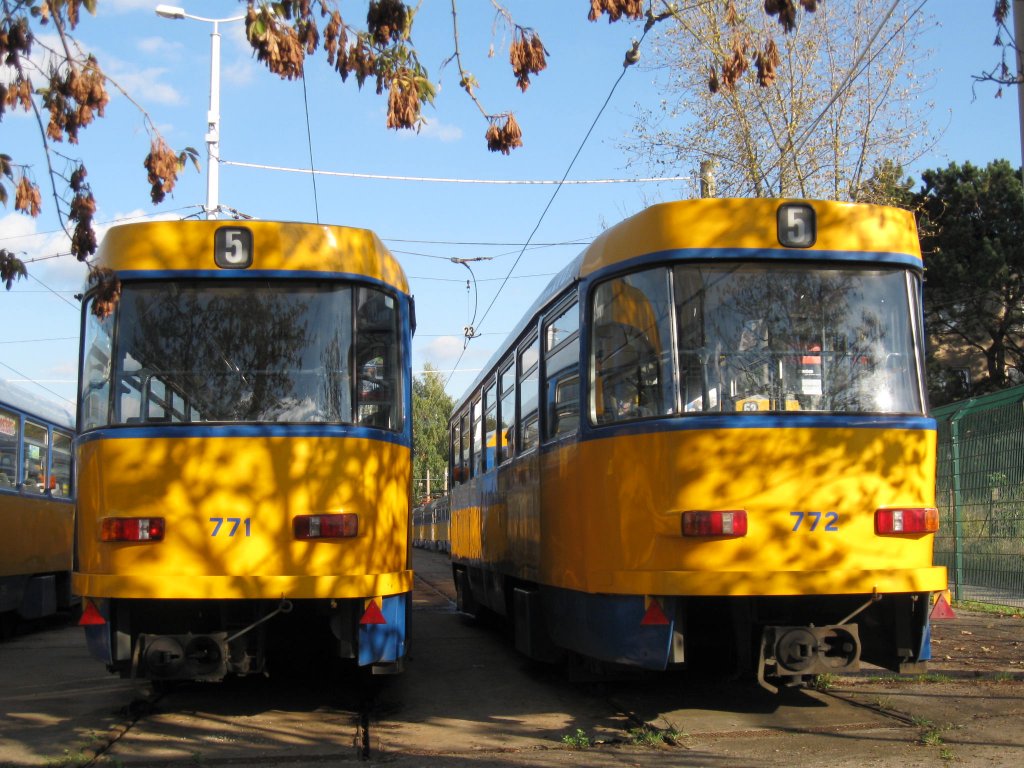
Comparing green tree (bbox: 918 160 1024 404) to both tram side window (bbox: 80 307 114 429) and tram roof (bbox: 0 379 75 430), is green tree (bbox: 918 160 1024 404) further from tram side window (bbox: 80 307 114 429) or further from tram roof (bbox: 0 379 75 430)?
tram side window (bbox: 80 307 114 429)

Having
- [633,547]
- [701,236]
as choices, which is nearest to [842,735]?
[633,547]

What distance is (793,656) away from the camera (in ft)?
22.3

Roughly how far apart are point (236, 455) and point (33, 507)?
8.51m

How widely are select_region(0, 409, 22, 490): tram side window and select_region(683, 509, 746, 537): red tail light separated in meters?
9.60

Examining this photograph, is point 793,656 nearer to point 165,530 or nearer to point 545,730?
point 545,730

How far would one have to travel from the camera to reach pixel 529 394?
9.47 metres

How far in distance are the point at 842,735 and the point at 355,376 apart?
12.1 feet

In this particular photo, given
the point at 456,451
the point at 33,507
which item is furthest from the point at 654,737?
the point at 33,507

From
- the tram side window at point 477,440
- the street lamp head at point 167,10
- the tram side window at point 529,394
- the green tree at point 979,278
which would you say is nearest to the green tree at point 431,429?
the green tree at point 979,278

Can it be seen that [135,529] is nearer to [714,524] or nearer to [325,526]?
[325,526]

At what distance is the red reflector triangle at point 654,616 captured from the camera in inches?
268

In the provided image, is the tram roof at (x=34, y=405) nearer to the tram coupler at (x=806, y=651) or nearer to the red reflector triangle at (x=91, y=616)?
the red reflector triangle at (x=91, y=616)

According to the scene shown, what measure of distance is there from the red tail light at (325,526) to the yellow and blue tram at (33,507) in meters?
7.41

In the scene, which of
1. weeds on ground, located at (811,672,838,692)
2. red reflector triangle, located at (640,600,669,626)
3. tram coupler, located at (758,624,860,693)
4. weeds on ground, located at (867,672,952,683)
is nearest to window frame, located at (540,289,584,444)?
red reflector triangle, located at (640,600,669,626)
